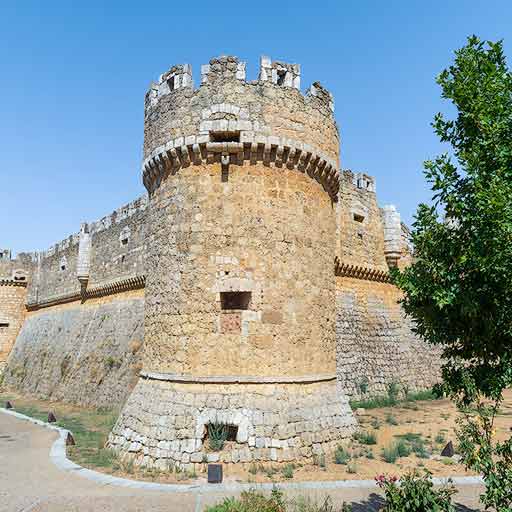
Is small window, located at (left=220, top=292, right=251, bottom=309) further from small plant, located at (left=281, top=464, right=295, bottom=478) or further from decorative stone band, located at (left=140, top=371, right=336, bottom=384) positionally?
small plant, located at (left=281, top=464, right=295, bottom=478)

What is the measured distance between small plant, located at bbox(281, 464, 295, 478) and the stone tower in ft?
0.63

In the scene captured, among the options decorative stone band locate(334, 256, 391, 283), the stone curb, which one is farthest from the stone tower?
decorative stone band locate(334, 256, 391, 283)

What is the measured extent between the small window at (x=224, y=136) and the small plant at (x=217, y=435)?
20.7ft

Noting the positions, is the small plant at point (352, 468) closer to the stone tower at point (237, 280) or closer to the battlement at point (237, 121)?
the stone tower at point (237, 280)

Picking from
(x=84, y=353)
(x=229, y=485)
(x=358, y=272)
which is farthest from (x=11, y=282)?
(x=229, y=485)

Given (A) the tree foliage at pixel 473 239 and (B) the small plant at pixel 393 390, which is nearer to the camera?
(A) the tree foliage at pixel 473 239

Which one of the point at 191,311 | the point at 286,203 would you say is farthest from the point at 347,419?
the point at 286,203

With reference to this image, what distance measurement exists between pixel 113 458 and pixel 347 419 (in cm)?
532

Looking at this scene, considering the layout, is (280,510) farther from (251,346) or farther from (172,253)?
(172,253)

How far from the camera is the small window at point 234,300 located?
995 cm

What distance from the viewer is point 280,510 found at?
19.6ft

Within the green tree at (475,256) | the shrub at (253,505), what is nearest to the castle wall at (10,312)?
the shrub at (253,505)

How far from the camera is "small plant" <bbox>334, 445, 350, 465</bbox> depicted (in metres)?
9.09

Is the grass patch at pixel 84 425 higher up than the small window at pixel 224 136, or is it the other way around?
the small window at pixel 224 136
